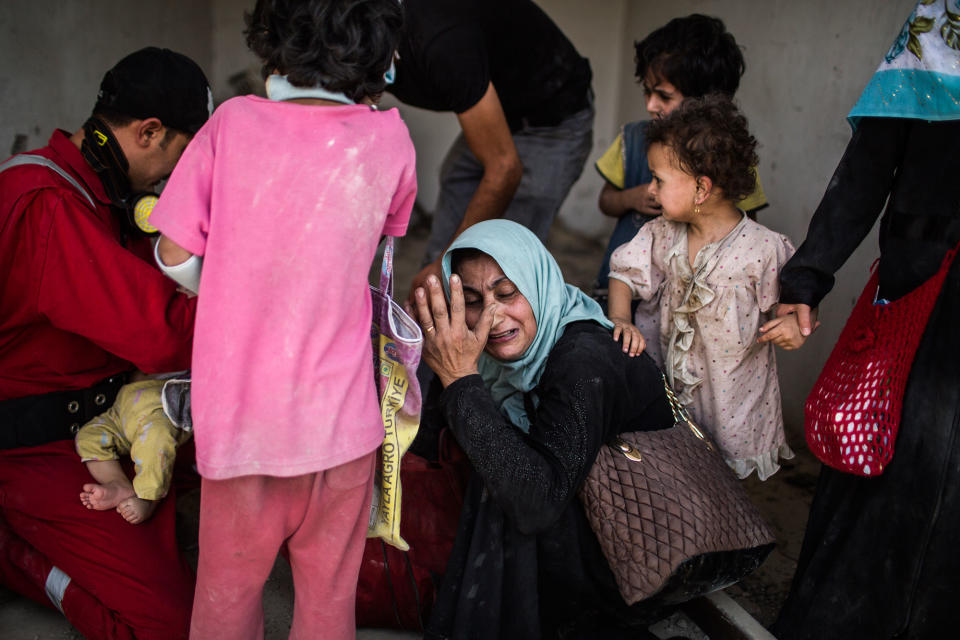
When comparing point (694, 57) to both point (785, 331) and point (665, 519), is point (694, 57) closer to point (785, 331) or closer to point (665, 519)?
point (785, 331)

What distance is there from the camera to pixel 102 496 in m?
2.14

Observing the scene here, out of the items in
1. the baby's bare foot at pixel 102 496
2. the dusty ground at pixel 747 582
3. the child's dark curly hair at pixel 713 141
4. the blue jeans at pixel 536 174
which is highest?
the child's dark curly hair at pixel 713 141

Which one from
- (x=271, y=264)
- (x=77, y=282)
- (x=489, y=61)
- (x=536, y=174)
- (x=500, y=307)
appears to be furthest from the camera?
(x=536, y=174)

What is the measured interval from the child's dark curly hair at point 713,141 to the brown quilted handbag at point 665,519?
0.80 meters

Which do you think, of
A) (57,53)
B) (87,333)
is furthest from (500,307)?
(57,53)

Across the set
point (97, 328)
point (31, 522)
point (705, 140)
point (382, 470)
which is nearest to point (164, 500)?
point (31, 522)

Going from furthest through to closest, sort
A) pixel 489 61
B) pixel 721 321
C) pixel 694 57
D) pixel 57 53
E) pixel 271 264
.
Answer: pixel 57 53 < pixel 489 61 < pixel 694 57 < pixel 721 321 < pixel 271 264

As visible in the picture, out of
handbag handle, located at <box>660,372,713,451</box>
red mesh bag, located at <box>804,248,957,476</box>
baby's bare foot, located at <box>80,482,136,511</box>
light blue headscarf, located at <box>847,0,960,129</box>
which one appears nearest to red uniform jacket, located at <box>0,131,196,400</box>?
baby's bare foot, located at <box>80,482,136,511</box>

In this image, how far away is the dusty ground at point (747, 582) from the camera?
2.28m

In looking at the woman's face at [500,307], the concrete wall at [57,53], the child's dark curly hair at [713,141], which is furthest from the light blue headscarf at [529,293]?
the concrete wall at [57,53]

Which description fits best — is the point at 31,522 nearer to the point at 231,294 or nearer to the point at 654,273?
the point at 231,294

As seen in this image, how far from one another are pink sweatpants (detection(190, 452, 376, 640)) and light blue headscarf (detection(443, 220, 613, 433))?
60 cm

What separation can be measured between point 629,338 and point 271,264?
41.8 inches

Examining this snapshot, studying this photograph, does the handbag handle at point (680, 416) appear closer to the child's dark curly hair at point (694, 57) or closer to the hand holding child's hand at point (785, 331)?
the hand holding child's hand at point (785, 331)
